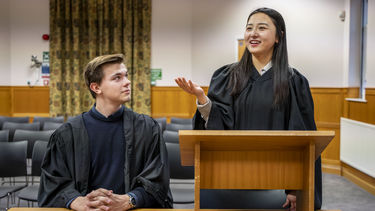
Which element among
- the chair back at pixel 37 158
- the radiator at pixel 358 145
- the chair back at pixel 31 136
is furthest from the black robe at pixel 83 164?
the radiator at pixel 358 145

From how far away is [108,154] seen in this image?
2.12 meters

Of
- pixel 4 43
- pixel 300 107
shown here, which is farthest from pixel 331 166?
pixel 4 43

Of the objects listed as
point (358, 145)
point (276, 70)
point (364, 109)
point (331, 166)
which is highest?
point (276, 70)

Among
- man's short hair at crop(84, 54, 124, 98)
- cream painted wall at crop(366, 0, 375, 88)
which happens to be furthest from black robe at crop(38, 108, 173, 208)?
cream painted wall at crop(366, 0, 375, 88)

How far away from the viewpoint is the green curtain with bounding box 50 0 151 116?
9062 millimetres

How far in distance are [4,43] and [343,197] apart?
8.24 meters

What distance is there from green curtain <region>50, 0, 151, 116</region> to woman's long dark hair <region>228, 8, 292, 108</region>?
7.21 meters

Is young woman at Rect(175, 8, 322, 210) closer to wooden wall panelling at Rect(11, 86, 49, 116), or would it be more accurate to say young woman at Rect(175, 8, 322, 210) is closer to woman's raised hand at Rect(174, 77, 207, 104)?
woman's raised hand at Rect(174, 77, 207, 104)

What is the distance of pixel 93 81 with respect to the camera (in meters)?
2.21

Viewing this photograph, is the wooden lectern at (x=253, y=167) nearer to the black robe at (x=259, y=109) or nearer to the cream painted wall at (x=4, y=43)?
the black robe at (x=259, y=109)

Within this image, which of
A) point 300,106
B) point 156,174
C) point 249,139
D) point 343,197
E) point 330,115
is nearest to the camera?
point 249,139

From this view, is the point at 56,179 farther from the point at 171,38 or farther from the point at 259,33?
the point at 171,38

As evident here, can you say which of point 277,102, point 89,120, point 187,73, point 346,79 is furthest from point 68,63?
point 277,102

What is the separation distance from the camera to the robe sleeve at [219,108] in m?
1.85
